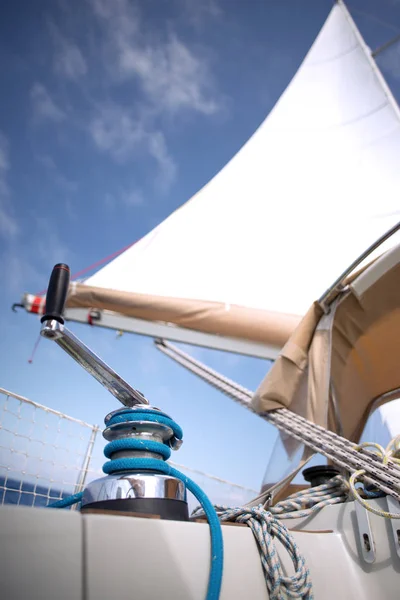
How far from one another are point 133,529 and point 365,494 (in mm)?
546

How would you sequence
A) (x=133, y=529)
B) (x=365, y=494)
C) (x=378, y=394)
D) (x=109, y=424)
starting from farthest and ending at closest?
(x=378, y=394) → (x=365, y=494) → (x=109, y=424) → (x=133, y=529)

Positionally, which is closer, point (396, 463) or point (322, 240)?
point (396, 463)

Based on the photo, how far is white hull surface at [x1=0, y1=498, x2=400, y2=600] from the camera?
30cm

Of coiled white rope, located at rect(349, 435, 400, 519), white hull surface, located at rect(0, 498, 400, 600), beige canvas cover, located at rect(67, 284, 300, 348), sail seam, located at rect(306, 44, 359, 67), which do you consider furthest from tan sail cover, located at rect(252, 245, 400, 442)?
sail seam, located at rect(306, 44, 359, 67)

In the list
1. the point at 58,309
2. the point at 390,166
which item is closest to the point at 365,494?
the point at 58,309

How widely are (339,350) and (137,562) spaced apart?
1.08 metres

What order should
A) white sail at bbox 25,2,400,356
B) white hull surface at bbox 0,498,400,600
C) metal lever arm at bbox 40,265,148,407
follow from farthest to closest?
white sail at bbox 25,2,400,356, metal lever arm at bbox 40,265,148,407, white hull surface at bbox 0,498,400,600

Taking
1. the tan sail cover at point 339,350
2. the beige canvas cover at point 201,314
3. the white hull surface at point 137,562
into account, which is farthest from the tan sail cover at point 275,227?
the white hull surface at point 137,562

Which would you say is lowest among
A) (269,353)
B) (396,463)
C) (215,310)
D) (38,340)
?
(396,463)

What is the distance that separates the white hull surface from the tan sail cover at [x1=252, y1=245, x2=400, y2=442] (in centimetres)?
50

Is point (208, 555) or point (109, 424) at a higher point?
point (109, 424)

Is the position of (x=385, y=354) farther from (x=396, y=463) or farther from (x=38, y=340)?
(x=38, y=340)

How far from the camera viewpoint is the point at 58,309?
1.92 ft

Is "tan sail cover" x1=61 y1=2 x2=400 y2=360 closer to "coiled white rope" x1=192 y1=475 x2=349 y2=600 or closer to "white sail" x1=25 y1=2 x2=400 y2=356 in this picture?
"white sail" x1=25 y1=2 x2=400 y2=356
